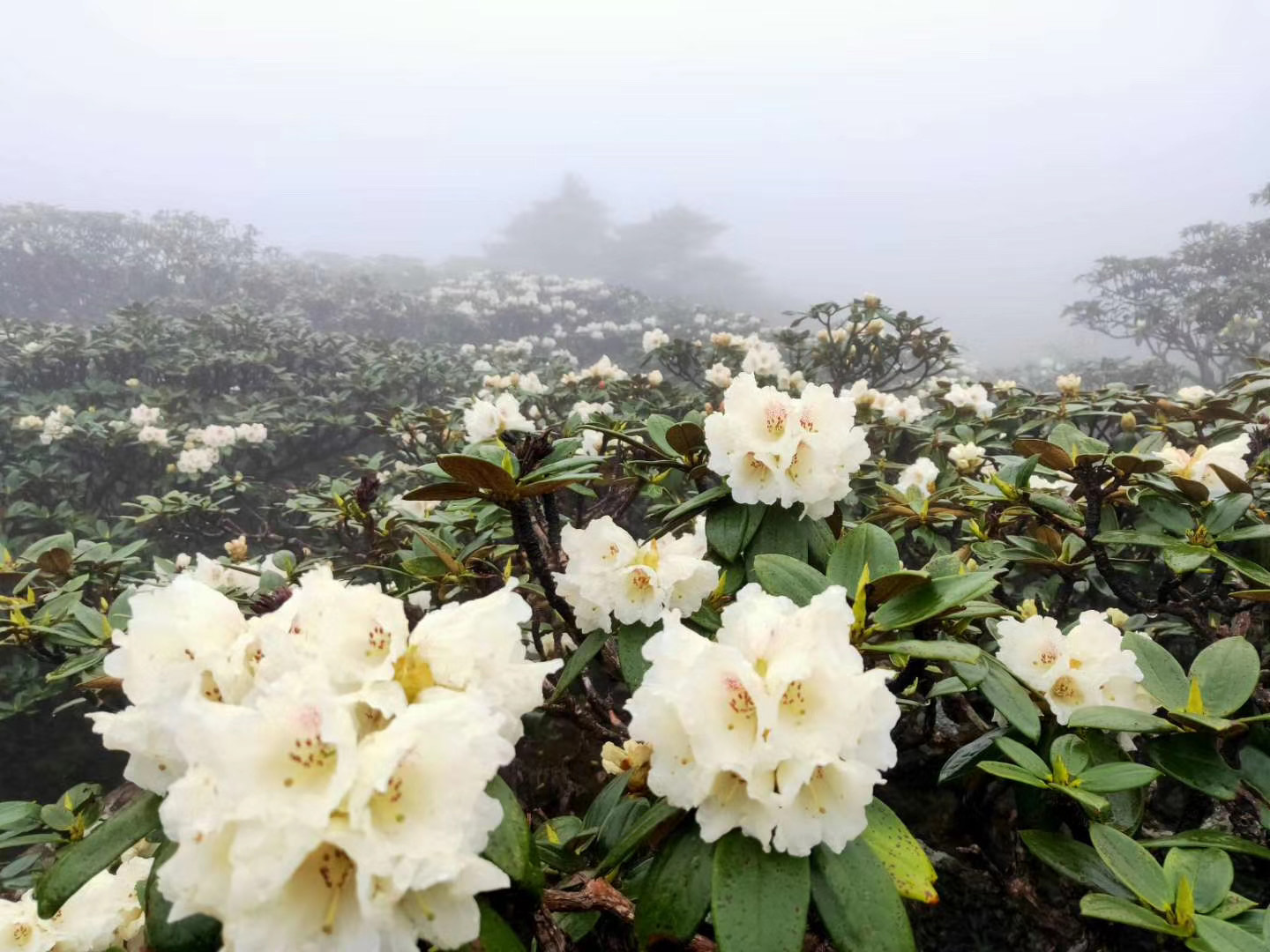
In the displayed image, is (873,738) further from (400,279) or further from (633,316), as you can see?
(400,279)

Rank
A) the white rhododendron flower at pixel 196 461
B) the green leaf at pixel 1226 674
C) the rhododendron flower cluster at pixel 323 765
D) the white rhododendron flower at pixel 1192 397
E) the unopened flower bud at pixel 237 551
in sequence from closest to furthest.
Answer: the rhododendron flower cluster at pixel 323 765, the green leaf at pixel 1226 674, the unopened flower bud at pixel 237 551, the white rhododendron flower at pixel 1192 397, the white rhododendron flower at pixel 196 461

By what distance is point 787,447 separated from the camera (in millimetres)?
1196

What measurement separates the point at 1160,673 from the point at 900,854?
69 centimetres

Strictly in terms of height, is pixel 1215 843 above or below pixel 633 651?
below

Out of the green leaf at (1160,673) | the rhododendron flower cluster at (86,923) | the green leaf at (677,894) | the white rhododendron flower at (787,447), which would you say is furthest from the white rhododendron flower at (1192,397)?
the rhododendron flower cluster at (86,923)

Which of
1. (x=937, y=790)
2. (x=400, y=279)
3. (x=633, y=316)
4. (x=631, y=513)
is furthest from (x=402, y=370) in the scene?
(x=400, y=279)

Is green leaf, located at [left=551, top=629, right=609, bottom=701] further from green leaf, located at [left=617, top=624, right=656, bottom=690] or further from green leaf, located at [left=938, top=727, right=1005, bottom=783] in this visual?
green leaf, located at [left=938, top=727, right=1005, bottom=783]

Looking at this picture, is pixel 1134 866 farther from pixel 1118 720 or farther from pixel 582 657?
pixel 582 657

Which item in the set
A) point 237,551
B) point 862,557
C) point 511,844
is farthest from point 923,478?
point 237,551

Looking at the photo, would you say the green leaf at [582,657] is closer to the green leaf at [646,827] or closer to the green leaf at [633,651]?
the green leaf at [633,651]

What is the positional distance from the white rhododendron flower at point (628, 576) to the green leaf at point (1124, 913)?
644 mm

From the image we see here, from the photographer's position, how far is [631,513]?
3.61 m

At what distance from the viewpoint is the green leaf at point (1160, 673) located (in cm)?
112

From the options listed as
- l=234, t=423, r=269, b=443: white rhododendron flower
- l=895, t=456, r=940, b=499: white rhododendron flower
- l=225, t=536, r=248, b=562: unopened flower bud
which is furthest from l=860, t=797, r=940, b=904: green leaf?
l=234, t=423, r=269, b=443: white rhododendron flower
